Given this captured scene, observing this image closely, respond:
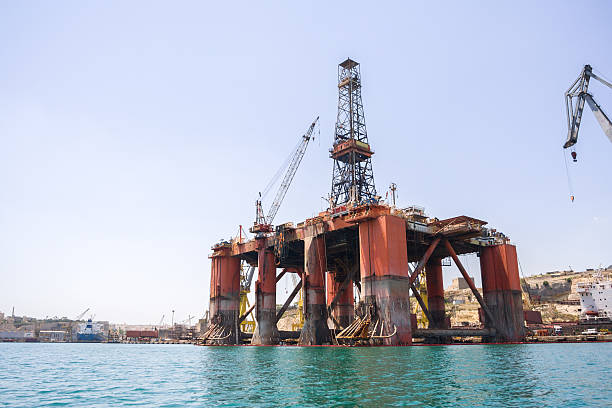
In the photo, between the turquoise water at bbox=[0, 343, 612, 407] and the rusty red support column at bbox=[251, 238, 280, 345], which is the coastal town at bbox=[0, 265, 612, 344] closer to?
the rusty red support column at bbox=[251, 238, 280, 345]

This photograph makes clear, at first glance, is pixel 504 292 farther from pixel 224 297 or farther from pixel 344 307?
pixel 224 297

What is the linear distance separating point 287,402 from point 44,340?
17255cm

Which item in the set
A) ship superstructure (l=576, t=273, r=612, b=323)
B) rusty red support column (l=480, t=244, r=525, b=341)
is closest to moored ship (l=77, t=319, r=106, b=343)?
rusty red support column (l=480, t=244, r=525, b=341)

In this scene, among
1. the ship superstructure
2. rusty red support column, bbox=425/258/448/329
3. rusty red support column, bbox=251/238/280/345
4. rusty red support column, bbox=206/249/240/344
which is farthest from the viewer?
the ship superstructure

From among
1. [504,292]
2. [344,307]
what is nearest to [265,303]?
[344,307]

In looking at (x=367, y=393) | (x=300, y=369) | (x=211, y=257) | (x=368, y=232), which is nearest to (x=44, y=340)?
(x=211, y=257)

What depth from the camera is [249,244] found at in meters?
66.2

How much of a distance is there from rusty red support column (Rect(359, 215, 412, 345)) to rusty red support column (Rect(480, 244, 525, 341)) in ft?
53.6

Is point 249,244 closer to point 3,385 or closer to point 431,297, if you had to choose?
point 431,297

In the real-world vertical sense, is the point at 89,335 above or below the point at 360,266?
below

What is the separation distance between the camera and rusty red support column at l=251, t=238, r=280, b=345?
60.8 meters

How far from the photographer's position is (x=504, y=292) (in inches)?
2172

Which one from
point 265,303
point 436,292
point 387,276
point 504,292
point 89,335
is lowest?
point 89,335

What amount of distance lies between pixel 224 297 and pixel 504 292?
3856 centimetres
